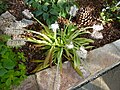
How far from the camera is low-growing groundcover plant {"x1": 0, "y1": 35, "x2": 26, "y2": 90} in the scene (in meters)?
1.93

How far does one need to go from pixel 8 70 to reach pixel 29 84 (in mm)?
196

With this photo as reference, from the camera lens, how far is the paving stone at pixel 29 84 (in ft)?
6.69

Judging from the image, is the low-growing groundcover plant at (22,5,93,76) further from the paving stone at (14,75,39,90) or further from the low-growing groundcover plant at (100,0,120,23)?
the low-growing groundcover plant at (100,0,120,23)

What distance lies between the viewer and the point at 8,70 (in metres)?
1.97

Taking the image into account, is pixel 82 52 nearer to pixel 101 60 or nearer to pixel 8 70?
pixel 101 60

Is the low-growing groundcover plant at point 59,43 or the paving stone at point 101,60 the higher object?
the low-growing groundcover plant at point 59,43

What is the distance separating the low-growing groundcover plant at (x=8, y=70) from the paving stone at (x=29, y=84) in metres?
0.06

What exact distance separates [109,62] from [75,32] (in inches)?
14.1

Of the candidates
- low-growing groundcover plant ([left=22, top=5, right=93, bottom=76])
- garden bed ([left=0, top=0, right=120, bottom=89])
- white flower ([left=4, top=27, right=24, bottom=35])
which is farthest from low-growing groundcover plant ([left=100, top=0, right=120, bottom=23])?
white flower ([left=4, top=27, right=24, bottom=35])

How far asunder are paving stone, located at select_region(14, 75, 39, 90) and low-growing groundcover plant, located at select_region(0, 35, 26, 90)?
0.21ft

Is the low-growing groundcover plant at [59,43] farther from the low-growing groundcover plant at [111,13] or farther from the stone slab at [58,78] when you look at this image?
the low-growing groundcover plant at [111,13]

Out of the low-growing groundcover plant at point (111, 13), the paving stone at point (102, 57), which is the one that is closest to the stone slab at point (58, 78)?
the paving stone at point (102, 57)

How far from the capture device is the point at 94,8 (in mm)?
2621

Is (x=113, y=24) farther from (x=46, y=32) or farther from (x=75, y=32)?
(x=46, y=32)
